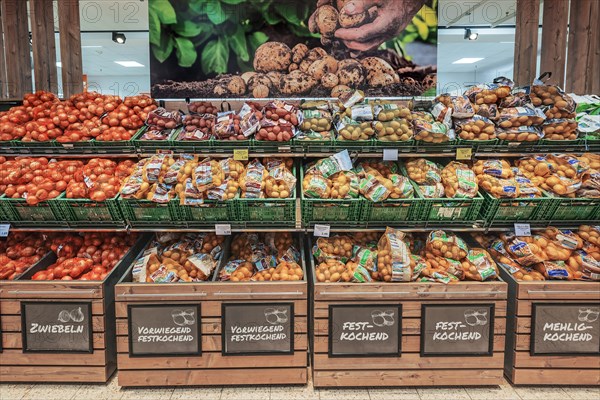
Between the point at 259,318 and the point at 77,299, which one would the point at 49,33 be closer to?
the point at 77,299

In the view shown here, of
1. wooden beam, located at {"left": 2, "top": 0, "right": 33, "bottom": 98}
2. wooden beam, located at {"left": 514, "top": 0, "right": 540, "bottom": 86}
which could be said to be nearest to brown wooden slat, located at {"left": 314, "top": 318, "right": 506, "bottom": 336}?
wooden beam, located at {"left": 514, "top": 0, "right": 540, "bottom": 86}

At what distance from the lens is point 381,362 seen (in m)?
2.77

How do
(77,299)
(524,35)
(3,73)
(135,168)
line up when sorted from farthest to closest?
(3,73) < (524,35) < (135,168) < (77,299)

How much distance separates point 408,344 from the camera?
9.07 ft

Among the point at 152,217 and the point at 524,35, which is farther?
the point at 524,35

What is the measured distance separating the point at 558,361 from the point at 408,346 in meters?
0.99

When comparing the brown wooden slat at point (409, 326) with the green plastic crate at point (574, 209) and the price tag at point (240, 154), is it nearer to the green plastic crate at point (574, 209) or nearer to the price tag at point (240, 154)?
the green plastic crate at point (574, 209)

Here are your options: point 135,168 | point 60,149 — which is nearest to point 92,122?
point 60,149

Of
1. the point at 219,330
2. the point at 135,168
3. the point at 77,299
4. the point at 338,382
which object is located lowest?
the point at 338,382

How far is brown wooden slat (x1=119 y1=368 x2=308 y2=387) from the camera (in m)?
2.76

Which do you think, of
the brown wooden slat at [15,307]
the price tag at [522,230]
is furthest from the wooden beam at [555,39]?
the brown wooden slat at [15,307]

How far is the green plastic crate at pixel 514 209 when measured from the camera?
287cm

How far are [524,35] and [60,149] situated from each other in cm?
387

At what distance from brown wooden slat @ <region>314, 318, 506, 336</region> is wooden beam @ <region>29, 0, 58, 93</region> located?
3.16m
